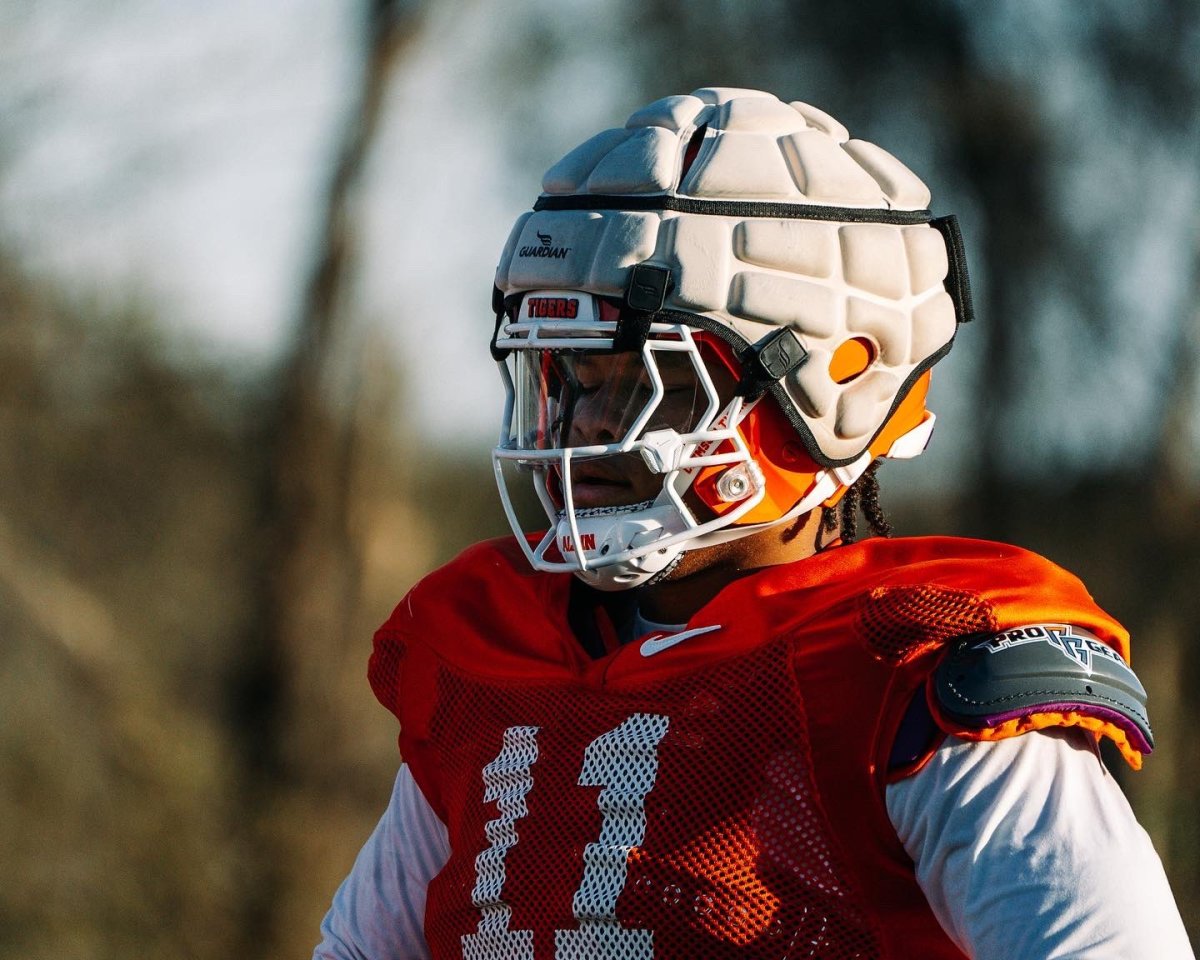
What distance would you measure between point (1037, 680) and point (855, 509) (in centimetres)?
78

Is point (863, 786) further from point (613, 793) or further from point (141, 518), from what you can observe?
point (141, 518)

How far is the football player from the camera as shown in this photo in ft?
6.03

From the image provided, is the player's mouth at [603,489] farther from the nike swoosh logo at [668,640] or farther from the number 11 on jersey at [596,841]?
the number 11 on jersey at [596,841]

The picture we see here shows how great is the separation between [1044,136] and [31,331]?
5210mm

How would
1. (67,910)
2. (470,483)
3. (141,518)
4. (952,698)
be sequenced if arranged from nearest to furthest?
1. (952,698)
2. (67,910)
3. (141,518)
4. (470,483)

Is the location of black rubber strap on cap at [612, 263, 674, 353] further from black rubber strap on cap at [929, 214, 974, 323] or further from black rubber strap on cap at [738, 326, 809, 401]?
black rubber strap on cap at [929, 214, 974, 323]

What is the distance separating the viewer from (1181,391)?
6730 mm

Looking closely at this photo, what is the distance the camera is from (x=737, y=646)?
2.11m

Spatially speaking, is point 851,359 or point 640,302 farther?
point 851,359

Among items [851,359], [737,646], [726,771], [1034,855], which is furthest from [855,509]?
[1034,855]

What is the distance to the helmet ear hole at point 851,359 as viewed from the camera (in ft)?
7.67

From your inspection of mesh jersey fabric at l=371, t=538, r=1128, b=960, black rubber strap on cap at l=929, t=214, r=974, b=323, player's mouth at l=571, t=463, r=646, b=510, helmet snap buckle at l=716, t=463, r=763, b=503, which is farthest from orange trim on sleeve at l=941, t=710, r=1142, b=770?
black rubber strap on cap at l=929, t=214, r=974, b=323

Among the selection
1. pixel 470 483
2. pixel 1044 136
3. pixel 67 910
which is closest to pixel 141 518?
pixel 67 910

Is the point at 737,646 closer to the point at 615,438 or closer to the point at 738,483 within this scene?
the point at 738,483
